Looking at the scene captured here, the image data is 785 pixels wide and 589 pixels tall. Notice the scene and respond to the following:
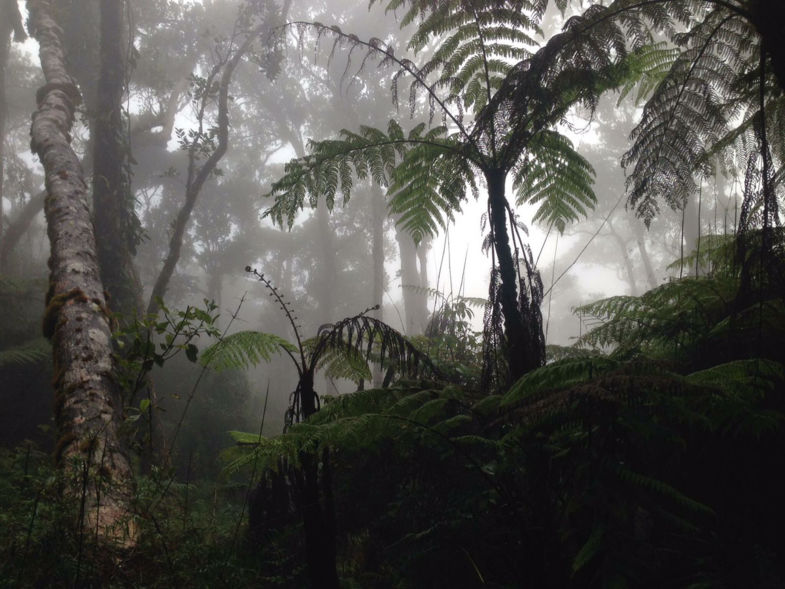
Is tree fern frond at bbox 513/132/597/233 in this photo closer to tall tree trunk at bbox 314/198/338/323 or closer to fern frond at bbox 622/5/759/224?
fern frond at bbox 622/5/759/224

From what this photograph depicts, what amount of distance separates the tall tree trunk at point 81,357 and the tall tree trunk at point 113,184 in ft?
5.44

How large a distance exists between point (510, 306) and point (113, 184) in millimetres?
7994

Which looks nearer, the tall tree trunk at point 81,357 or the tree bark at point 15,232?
the tall tree trunk at point 81,357

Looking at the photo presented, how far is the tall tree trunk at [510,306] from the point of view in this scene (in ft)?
7.55

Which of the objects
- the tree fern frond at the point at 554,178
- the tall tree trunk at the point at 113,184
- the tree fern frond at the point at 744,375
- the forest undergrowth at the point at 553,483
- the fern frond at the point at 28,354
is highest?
the tall tree trunk at the point at 113,184

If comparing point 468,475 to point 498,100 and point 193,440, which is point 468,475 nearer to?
point 498,100

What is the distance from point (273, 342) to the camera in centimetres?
250

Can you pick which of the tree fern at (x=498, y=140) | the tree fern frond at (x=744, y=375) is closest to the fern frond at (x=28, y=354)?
the tree fern at (x=498, y=140)

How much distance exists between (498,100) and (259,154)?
28109mm

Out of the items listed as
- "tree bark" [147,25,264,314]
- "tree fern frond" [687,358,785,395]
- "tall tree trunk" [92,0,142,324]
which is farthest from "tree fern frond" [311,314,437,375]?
"tree bark" [147,25,264,314]

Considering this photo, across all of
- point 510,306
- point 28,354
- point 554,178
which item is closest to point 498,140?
point 554,178

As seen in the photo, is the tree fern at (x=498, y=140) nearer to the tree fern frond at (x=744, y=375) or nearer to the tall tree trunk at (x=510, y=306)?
the tall tree trunk at (x=510, y=306)

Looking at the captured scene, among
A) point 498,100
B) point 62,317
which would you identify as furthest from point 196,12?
point 498,100

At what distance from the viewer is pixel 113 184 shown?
25.8ft
